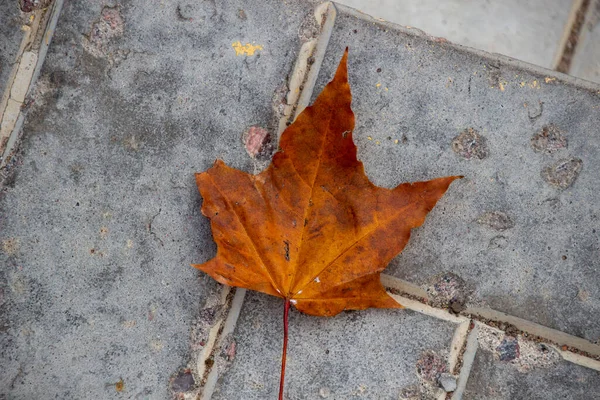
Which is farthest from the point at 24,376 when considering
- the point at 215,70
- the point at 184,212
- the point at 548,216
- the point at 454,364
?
the point at 548,216

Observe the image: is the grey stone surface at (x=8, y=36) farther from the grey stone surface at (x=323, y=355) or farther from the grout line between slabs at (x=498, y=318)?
the grout line between slabs at (x=498, y=318)

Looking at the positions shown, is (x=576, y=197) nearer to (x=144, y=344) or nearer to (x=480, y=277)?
(x=480, y=277)

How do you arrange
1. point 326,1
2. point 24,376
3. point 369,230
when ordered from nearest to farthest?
point 369,230
point 24,376
point 326,1

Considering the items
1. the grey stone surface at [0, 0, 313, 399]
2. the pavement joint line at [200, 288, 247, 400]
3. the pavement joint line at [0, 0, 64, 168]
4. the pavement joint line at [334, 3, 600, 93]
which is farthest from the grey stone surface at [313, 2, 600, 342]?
the pavement joint line at [0, 0, 64, 168]

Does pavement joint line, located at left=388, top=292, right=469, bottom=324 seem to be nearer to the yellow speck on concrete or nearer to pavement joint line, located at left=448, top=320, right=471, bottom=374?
pavement joint line, located at left=448, top=320, right=471, bottom=374

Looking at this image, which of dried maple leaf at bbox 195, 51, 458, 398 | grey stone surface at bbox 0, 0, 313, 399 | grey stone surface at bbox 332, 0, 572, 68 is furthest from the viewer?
grey stone surface at bbox 332, 0, 572, 68

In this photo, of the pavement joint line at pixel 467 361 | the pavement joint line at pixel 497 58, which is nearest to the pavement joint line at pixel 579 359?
the pavement joint line at pixel 467 361

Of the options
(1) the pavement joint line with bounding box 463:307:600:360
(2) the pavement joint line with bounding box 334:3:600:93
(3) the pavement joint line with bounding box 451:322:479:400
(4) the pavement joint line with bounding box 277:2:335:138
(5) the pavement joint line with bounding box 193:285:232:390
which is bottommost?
(5) the pavement joint line with bounding box 193:285:232:390
